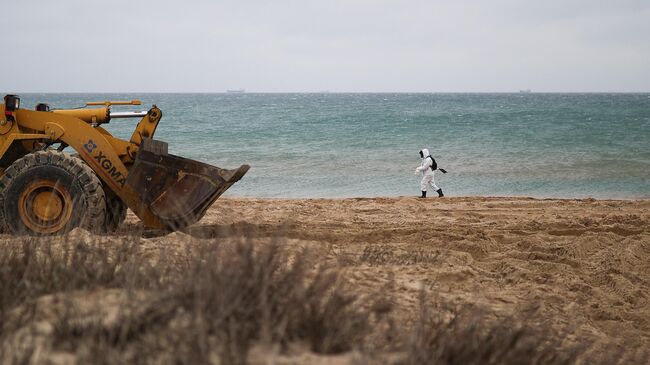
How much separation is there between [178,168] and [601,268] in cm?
497

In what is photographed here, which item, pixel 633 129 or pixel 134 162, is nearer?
pixel 134 162

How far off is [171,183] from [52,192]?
51.7 inches

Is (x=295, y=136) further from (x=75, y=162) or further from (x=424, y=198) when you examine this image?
(x=75, y=162)

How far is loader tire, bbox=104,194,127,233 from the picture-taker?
838cm

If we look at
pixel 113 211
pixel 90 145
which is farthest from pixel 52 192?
pixel 113 211

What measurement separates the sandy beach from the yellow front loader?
0.37 meters

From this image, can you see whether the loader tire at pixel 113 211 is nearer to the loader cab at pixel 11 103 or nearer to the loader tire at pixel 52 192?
the loader tire at pixel 52 192

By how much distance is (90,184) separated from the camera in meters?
7.78

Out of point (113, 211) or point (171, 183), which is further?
point (113, 211)

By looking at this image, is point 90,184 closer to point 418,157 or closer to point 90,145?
point 90,145

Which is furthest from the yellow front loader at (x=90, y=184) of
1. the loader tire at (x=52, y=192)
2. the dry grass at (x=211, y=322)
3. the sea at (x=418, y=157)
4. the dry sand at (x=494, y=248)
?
the sea at (x=418, y=157)

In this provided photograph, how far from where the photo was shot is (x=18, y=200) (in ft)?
25.7

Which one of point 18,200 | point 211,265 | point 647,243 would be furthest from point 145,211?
point 647,243

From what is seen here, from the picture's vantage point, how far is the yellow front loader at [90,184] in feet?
25.6
